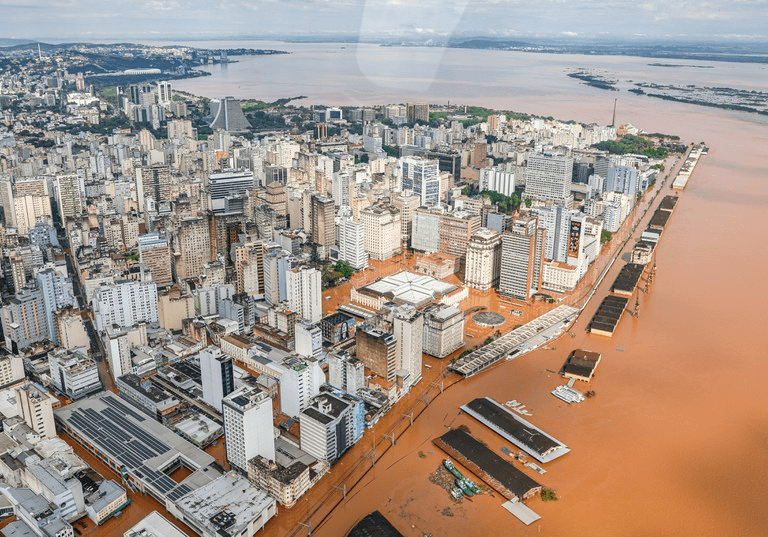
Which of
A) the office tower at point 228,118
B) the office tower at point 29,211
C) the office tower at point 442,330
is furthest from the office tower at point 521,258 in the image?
the office tower at point 228,118

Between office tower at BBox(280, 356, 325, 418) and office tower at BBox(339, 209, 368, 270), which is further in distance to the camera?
office tower at BBox(339, 209, 368, 270)

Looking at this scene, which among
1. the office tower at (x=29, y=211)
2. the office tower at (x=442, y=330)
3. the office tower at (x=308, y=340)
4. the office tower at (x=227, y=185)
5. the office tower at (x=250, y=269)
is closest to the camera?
the office tower at (x=308, y=340)

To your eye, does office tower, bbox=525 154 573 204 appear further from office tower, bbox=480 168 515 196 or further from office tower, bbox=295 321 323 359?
office tower, bbox=295 321 323 359

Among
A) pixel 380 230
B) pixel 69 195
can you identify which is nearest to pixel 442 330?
pixel 380 230

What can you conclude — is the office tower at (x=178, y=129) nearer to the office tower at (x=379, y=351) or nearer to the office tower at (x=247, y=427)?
the office tower at (x=379, y=351)

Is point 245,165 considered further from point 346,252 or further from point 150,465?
point 150,465

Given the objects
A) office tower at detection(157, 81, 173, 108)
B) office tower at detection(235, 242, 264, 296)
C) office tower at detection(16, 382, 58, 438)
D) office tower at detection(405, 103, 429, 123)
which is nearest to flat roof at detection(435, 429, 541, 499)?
office tower at detection(16, 382, 58, 438)
